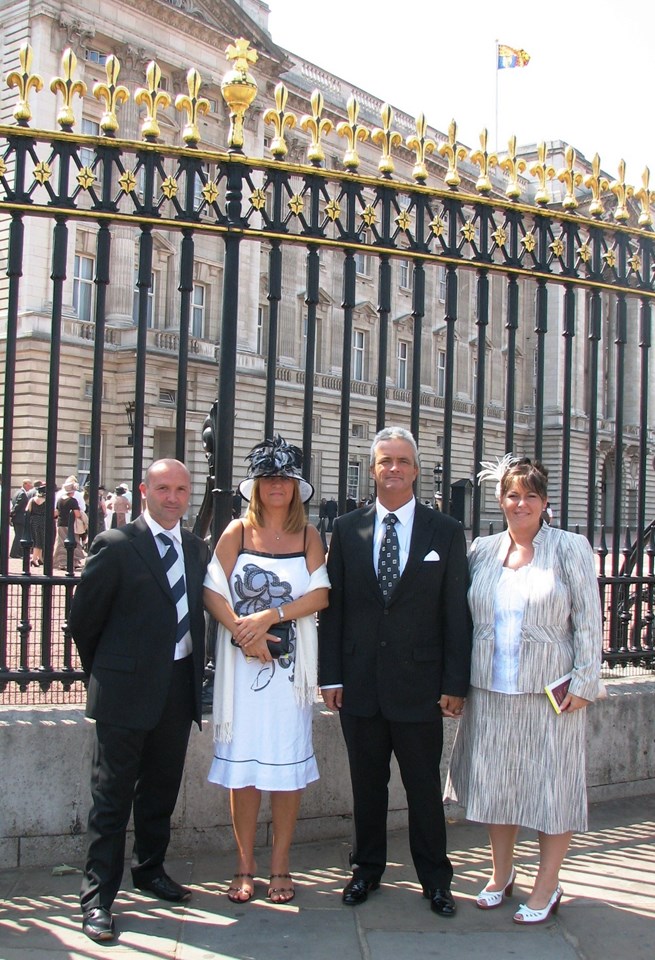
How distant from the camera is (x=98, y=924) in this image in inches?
138

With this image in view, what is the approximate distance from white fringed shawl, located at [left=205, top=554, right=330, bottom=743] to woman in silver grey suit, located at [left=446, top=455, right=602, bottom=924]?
2.33 feet

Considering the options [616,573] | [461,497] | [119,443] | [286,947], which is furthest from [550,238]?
[119,443]

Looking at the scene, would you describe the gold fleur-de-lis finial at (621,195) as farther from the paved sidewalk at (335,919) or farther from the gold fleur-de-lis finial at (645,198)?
the paved sidewalk at (335,919)

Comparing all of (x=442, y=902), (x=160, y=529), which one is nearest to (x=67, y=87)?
(x=160, y=529)

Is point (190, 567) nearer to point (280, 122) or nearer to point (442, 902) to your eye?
point (442, 902)

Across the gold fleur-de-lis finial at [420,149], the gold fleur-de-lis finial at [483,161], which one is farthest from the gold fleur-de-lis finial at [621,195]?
the gold fleur-de-lis finial at [420,149]

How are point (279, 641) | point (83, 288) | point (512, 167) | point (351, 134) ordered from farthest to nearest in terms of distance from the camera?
point (83, 288) < point (512, 167) < point (351, 134) < point (279, 641)

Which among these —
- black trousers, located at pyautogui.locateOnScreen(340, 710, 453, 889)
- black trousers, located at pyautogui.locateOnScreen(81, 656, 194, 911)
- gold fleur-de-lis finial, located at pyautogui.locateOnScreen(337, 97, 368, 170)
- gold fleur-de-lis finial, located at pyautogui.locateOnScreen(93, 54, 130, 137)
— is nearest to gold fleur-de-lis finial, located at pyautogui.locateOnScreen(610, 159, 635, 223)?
gold fleur-de-lis finial, located at pyautogui.locateOnScreen(337, 97, 368, 170)

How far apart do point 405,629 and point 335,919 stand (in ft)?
3.98

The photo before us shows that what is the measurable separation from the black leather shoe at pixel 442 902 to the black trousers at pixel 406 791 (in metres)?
0.03

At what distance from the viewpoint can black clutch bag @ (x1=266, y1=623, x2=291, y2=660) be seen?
156 inches

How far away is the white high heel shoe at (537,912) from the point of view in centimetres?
372

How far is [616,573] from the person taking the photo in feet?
18.3

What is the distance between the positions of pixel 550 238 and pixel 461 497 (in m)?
1.69
